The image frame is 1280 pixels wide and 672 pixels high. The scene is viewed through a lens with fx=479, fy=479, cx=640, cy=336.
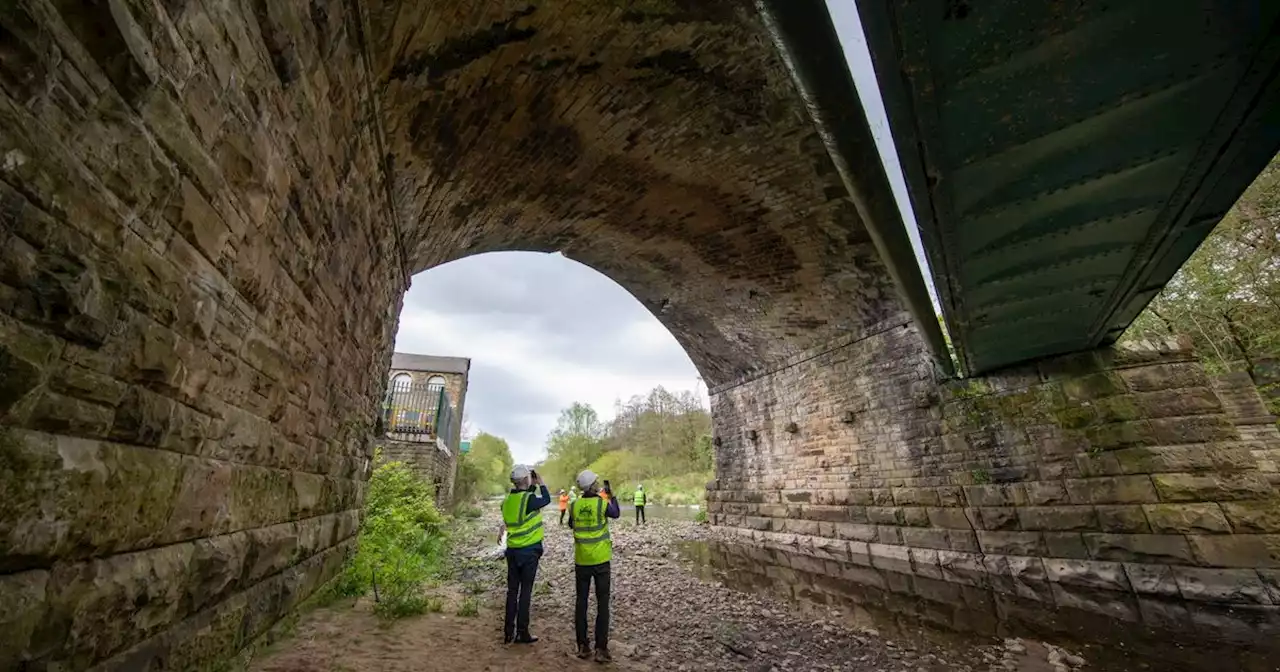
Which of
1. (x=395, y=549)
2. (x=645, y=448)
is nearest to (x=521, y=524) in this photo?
(x=395, y=549)

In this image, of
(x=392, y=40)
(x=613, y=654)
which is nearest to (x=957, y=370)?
(x=613, y=654)

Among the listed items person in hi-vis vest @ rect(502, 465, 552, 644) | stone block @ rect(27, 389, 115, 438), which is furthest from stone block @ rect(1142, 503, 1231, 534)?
stone block @ rect(27, 389, 115, 438)

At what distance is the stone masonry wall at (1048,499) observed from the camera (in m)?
5.41

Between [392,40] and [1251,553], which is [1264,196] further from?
[392,40]

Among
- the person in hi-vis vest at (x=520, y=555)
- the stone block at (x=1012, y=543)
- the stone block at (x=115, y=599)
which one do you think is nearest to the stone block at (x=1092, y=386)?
the stone block at (x=1012, y=543)

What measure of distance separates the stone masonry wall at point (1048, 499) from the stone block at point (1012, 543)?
0.02m

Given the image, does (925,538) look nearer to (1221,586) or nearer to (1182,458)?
(1221,586)

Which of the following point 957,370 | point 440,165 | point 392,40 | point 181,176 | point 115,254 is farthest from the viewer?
point 957,370

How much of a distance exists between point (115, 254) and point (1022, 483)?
30.3 ft

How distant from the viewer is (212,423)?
2068mm

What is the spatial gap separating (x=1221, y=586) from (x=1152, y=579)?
21.2 inches

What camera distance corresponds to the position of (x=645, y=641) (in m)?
4.53

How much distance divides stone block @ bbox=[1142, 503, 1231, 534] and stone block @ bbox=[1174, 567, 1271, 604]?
421 millimetres

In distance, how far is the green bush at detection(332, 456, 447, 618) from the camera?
4.45m
